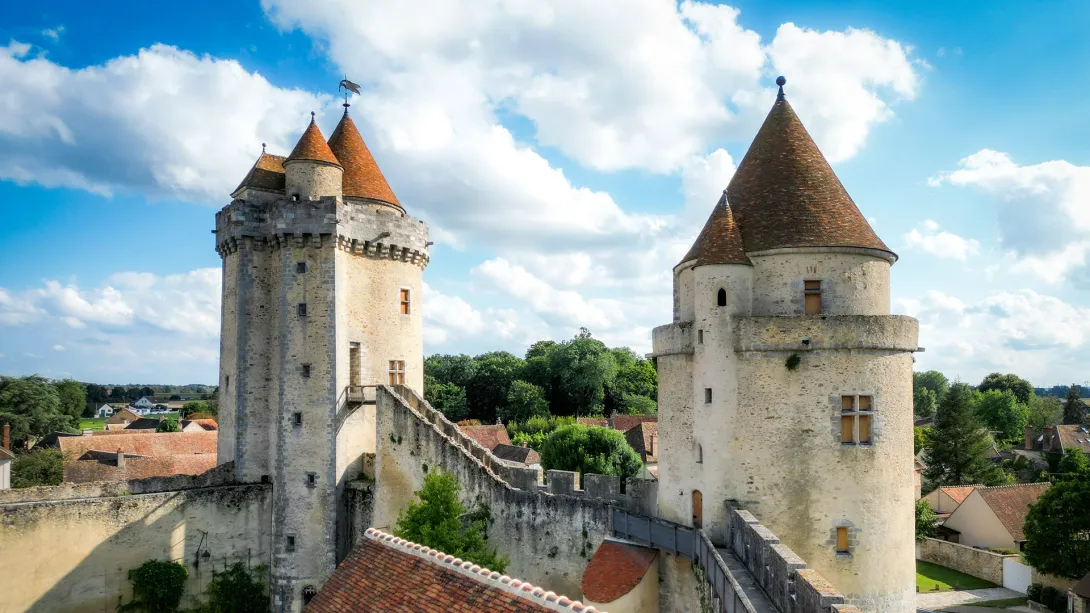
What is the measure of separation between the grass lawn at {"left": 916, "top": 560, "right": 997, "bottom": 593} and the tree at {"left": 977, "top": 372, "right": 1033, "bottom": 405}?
10740 centimetres

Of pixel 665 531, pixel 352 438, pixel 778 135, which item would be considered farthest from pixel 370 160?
pixel 665 531

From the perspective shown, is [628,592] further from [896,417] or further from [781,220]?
[781,220]

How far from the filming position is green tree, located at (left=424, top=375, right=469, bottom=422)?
3408 inches

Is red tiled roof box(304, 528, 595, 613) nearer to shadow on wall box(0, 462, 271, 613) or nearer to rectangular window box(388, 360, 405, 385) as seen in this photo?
rectangular window box(388, 360, 405, 385)

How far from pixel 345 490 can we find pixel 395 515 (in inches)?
109

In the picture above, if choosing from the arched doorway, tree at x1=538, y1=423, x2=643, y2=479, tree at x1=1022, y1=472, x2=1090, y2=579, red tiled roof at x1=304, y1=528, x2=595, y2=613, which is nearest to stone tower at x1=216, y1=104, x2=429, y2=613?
red tiled roof at x1=304, y1=528, x2=595, y2=613

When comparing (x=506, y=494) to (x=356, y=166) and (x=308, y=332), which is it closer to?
(x=308, y=332)

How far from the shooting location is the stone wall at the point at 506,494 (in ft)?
68.1

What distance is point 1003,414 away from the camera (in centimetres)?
10762

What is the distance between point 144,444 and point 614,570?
58.0 meters

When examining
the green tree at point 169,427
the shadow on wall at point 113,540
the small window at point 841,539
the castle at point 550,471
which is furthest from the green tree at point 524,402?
the small window at point 841,539

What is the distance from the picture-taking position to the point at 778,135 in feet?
63.2

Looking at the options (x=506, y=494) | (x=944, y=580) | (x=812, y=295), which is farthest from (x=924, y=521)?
(x=812, y=295)

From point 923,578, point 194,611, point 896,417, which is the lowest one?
point 923,578
